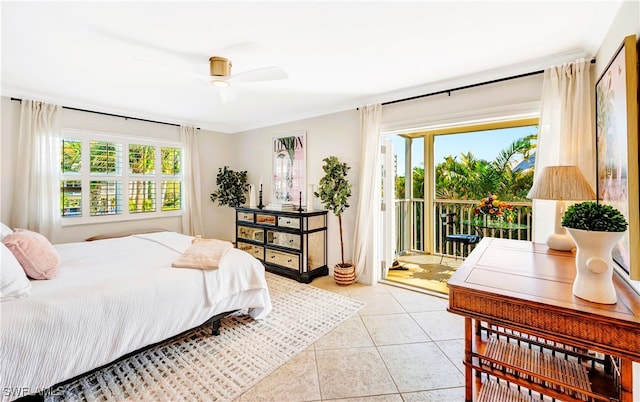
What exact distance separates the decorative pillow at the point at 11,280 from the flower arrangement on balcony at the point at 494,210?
511 cm

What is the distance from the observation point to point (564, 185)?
5.78ft

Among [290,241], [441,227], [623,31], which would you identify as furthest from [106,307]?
[441,227]

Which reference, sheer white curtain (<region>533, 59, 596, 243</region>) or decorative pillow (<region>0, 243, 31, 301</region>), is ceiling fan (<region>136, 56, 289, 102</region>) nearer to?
decorative pillow (<region>0, 243, 31, 301</region>)

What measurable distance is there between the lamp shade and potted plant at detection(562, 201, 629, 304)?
0.67 metres

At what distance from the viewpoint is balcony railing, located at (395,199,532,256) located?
4531 millimetres

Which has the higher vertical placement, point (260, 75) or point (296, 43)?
point (296, 43)

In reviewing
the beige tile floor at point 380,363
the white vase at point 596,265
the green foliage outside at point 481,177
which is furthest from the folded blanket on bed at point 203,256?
the green foliage outside at point 481,177

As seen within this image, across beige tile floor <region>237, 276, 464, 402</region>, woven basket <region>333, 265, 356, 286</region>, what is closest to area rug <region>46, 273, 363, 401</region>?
beige tile floor <region>237, 276, 464, 402</region>

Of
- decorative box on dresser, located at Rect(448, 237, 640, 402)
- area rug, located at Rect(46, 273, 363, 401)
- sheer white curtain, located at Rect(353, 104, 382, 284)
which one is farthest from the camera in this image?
sheer white curtain, located at Rect(353, 104, 382, 284)

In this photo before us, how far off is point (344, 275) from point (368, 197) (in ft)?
3.44

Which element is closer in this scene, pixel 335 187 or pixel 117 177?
pixel 335 187

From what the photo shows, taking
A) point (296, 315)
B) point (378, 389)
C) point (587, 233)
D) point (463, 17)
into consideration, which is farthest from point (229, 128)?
point (587, 233)

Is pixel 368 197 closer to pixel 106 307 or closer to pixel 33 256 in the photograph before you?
pixel 106 307

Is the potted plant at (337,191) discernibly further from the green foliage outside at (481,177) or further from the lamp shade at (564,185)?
the lamp shade at (564,185)
